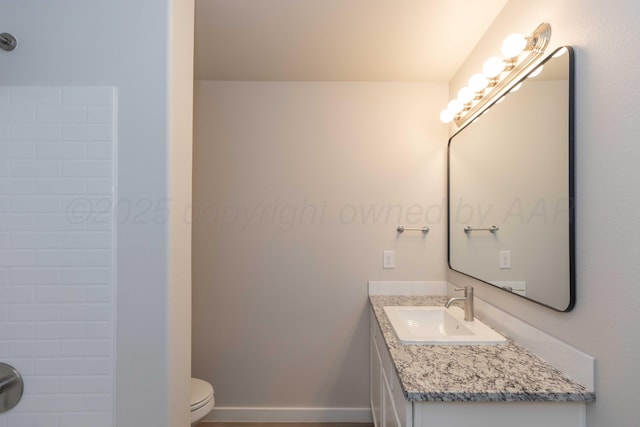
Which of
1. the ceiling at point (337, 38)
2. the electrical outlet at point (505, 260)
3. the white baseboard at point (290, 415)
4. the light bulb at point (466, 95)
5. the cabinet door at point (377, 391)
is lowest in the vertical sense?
the white baseboard at point (290, 415)

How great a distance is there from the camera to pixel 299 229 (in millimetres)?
2277

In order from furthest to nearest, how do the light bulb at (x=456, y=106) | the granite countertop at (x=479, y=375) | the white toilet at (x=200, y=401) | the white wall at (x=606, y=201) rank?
the light bulb at (x=456, y=106) < the white toilet at (x=200, y=401) < the granite countertop at (x=479, y=375) < the white wall at (x=606, y=201)

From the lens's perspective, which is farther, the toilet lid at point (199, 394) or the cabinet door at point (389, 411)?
the toilet lid at point (199, 394)

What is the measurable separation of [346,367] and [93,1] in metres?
2.42

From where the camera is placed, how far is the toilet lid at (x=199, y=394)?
65.7 inches

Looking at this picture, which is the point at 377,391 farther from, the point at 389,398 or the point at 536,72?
the point at 536,72

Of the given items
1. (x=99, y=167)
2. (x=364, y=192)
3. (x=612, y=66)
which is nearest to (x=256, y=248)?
(x=364, y=192)

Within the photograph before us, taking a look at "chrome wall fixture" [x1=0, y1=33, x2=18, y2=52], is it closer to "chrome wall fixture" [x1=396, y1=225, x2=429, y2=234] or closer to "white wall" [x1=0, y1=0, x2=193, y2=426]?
"white wall" [x1=0, y1=0, x2=193, y2=426]

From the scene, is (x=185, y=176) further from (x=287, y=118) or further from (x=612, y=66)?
(x=612, y=66)

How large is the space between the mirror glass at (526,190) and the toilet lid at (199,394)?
1635mm

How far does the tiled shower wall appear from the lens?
1129 mm

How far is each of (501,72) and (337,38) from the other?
0.88 m

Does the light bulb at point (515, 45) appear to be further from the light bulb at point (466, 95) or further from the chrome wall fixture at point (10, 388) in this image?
the chrome wall fixture at point (10, 388)

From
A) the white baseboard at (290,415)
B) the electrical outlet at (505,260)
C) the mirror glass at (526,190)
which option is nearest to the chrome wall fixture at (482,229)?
the mirror glass at (526,190)
